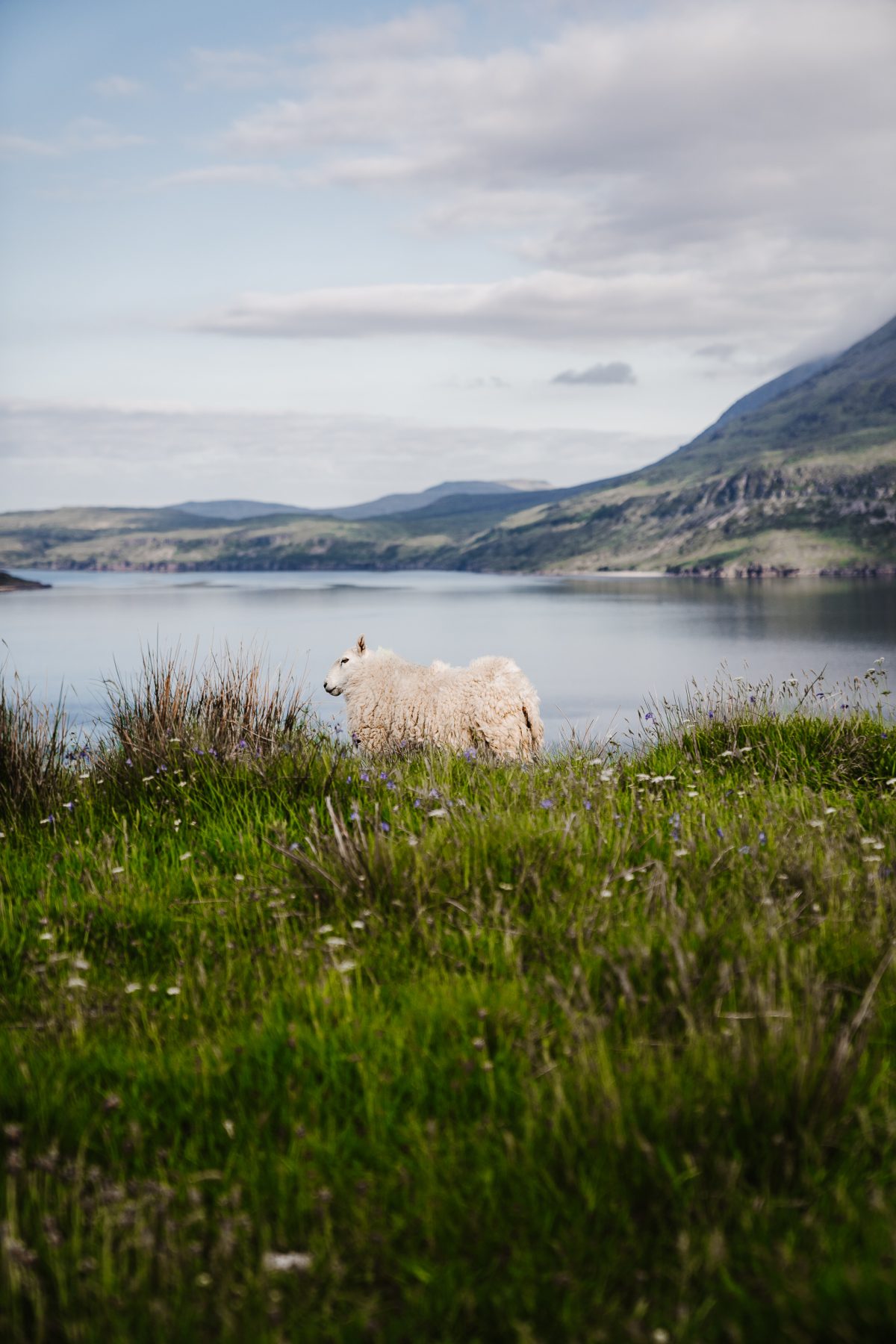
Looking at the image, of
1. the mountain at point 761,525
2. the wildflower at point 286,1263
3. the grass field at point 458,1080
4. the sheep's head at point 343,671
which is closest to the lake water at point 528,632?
the sheep's head at point 343,671

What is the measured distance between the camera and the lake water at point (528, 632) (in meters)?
30.4

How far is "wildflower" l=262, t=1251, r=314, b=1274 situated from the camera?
2359 millimetres

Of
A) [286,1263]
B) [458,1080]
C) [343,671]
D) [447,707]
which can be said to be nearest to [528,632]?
[343,671]

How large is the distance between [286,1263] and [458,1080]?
0.82 m

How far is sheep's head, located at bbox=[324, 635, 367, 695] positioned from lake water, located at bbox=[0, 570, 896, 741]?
0.35 m

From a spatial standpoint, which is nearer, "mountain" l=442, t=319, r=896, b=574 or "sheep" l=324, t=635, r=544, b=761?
"sheep" l=324, t=635, r=544, b=761

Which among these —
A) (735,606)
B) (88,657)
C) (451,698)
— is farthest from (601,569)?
(451,698)

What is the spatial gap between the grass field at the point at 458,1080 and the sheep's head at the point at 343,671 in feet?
20.8

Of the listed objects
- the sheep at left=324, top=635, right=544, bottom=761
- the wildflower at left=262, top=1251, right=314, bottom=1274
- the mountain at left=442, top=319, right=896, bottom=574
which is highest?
the mountain at left=442, top=319, right=896, bottom=574

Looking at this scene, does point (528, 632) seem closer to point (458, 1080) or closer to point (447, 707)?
point (447, 707)

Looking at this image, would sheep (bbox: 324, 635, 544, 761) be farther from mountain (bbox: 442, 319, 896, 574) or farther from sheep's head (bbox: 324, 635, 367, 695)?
mountain (bbox: 442, 319, 896, 574)

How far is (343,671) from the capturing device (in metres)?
12.0

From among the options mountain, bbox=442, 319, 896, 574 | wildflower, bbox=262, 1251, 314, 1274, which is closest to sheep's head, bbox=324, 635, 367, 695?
wildflower, bbox=262, 1251, 314, 1274

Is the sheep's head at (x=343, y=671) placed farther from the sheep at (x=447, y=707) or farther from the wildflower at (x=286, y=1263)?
the wildflower at (x=286, y=1263)
